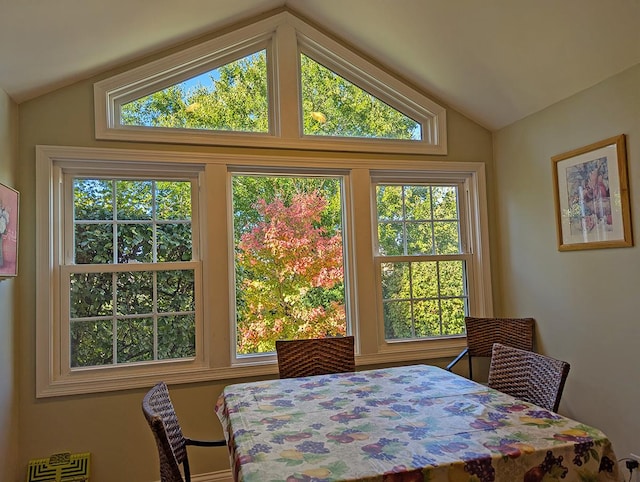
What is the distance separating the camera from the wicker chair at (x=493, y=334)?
2.95 m

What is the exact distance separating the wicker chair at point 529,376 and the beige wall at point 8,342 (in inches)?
94.3

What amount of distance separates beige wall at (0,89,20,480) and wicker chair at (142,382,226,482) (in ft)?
3.53

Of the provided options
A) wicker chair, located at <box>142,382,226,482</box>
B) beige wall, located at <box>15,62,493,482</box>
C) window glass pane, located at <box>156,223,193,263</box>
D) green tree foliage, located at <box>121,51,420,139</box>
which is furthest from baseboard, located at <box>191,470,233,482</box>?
green tree foliage, located at <box>121,51,420,139</box>

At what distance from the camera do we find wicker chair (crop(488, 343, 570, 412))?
5.70 feet

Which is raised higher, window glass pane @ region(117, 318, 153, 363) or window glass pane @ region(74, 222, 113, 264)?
window glass pane @ region(74, 222, 113, 264)

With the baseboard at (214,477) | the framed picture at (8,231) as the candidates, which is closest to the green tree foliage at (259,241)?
the framed picture at (8,231)

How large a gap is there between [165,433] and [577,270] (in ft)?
7.87

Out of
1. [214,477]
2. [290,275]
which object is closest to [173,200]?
[290,275]

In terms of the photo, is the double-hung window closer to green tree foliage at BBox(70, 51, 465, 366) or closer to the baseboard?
green tree foliage at BBox(70, 51, 465, 366)

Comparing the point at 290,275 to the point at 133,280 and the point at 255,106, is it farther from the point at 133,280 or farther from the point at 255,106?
the point at 255,106

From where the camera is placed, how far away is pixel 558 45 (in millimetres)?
2357

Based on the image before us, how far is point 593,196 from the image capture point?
8.17ft

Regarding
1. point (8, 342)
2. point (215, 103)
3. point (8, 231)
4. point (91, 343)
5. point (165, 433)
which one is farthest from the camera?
point (215, 103)

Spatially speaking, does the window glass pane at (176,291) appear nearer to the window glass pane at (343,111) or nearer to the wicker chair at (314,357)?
the wicker chair at (314,357)
